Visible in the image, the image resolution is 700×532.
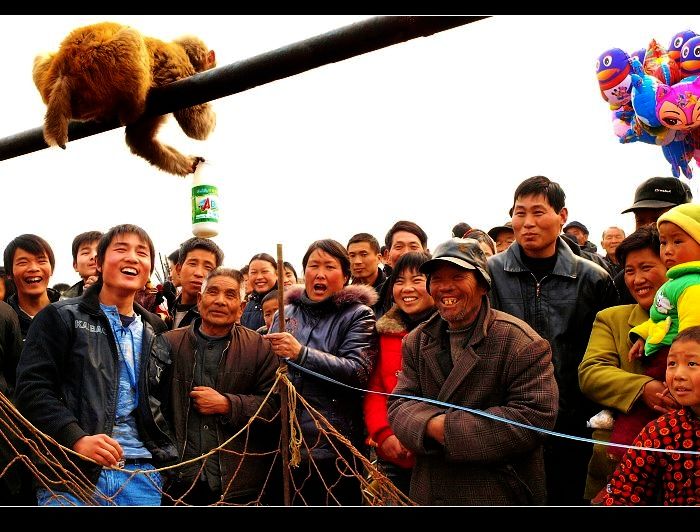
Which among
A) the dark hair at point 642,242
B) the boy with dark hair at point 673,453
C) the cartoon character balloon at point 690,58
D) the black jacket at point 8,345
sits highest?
the cartoon character balloon at point 690,58

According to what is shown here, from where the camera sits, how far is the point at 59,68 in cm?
212

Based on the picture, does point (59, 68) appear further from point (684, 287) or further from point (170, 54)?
point (684, 287)

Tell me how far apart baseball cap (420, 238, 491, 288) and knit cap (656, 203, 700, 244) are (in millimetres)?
668

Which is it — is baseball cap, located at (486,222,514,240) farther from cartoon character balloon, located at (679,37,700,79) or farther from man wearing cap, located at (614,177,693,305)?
cartoon character balloon, located at (679,37,700,79)

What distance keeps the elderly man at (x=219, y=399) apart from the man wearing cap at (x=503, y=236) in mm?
2143

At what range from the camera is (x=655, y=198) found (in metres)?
3.57

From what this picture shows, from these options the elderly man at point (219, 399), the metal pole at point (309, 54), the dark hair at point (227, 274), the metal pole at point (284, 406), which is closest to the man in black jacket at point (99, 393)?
the elderly man at point (219, 399)

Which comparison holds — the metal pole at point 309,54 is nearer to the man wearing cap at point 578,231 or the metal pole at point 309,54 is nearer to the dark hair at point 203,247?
the dark hair at point 203,247

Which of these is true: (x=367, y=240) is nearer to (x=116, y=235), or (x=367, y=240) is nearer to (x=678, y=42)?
(x=116, y=235)

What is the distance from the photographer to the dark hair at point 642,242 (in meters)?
3.04

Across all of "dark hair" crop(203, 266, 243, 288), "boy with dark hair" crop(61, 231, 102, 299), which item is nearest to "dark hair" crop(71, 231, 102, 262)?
"boy with dark hair" crop(61, 231, 102, 299)

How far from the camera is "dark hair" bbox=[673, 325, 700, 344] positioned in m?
2.41

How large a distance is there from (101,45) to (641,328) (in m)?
2.06
